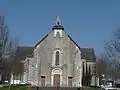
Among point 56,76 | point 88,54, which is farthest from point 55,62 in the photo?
point 88,54

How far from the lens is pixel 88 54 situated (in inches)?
3922

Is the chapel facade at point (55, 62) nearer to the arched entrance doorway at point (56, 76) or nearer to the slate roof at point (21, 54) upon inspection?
the arched entrance doorway at point (56, 76)

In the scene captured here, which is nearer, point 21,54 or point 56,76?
point 56,76

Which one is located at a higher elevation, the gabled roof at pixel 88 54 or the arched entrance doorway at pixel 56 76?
the gabled roof at pixel 88 54

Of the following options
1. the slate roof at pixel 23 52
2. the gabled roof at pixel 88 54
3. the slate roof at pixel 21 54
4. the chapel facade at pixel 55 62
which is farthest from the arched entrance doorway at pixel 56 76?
the slate roof at pixel 23 52

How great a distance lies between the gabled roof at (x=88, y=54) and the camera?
312 ft

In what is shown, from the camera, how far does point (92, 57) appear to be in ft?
317

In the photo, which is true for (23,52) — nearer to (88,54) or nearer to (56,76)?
(88,54)

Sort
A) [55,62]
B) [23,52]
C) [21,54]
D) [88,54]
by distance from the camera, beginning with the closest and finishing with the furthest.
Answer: [55,62] < [21,54] < [23,52] < [88,54]

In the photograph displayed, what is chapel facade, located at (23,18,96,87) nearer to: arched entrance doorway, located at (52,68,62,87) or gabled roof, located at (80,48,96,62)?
arched entrance doorway, located at (52,68,62,87)

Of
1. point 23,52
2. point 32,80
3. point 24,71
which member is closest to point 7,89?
point 32,80

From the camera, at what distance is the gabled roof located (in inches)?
3739

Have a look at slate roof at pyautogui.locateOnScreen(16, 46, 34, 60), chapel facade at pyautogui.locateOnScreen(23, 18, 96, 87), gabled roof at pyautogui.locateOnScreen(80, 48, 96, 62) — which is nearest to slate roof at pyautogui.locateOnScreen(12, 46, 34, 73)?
slate roof at pyautogui.locateOnScreen(16, 46, 34, 60)

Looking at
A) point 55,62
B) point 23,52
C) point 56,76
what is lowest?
point 56,76
